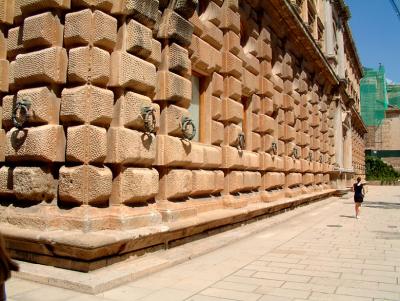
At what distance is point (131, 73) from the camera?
20.9ft

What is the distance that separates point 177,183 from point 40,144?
252 centimetres

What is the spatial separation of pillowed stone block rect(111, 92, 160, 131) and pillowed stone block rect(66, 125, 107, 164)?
1.36 feet

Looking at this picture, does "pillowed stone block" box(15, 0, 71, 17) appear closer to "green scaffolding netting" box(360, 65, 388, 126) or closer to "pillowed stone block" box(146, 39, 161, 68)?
"pillowed stone block" box(146, 39, 161, 68)

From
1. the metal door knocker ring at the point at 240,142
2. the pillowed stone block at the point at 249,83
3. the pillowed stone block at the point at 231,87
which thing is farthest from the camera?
the pillowed stone block at the point at 249,83

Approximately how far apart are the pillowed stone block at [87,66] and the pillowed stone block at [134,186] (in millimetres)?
1372

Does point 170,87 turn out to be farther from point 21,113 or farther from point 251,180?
point 251,180

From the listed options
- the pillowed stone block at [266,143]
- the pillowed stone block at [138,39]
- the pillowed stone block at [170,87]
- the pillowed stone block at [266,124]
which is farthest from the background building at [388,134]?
the pillowed stone block at [138,39]

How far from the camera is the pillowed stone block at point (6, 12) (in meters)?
6.75

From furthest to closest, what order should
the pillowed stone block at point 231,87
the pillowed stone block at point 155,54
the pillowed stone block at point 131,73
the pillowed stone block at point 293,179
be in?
1. the pillowed stone block at point 293,179
2. the pillowed stone block at point 231,87
3. the pillowed stone block at point 155,54
4. the pillowed stone block at point 131,73

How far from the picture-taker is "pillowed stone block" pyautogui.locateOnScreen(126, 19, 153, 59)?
6426 millimetres

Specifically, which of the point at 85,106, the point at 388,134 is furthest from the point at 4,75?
the point at 388,134

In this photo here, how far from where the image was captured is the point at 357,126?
42.5m

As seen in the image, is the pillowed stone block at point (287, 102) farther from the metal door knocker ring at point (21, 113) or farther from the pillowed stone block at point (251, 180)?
the metal door knocker ring at point (21, 113)

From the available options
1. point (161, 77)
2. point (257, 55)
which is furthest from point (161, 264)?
point (257, 55)
